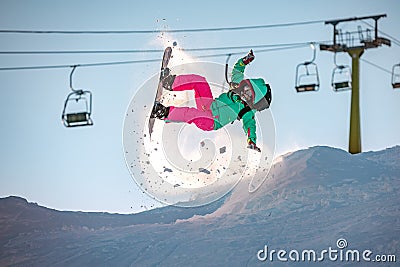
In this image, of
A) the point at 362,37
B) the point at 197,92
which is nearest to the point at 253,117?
the point at 197,92

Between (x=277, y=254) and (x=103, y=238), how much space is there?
7039 mm

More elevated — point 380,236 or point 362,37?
point 362,37

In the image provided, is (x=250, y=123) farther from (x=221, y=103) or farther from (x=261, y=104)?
(x=221, y=103)

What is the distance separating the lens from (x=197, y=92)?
9.62 meters

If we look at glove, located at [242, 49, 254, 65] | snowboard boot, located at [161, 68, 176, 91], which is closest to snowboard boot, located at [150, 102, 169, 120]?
snowboard boot, located at [161, 68, 176, 91]

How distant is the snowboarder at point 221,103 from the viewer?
962 centimetres

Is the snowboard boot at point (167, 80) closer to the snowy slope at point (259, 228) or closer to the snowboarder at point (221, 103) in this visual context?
the snowboarder at point (221, 103)

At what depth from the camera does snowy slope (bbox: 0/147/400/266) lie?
3189cm

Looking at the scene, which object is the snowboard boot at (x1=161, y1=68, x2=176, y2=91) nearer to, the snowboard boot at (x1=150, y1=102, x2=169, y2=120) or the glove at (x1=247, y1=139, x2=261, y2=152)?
the snowboard boot at (x1=150, y1=102, x2=169, y2=120)

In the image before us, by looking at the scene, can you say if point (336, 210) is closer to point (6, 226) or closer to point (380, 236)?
point (380, 236)

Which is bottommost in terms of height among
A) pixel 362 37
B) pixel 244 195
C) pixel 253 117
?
pixel 244 195

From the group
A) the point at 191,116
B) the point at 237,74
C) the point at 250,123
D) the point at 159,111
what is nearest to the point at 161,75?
the point at 159,111

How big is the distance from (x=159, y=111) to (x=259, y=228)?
24.6m

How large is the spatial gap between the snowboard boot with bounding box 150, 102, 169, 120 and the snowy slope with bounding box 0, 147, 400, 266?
70.7 ft
